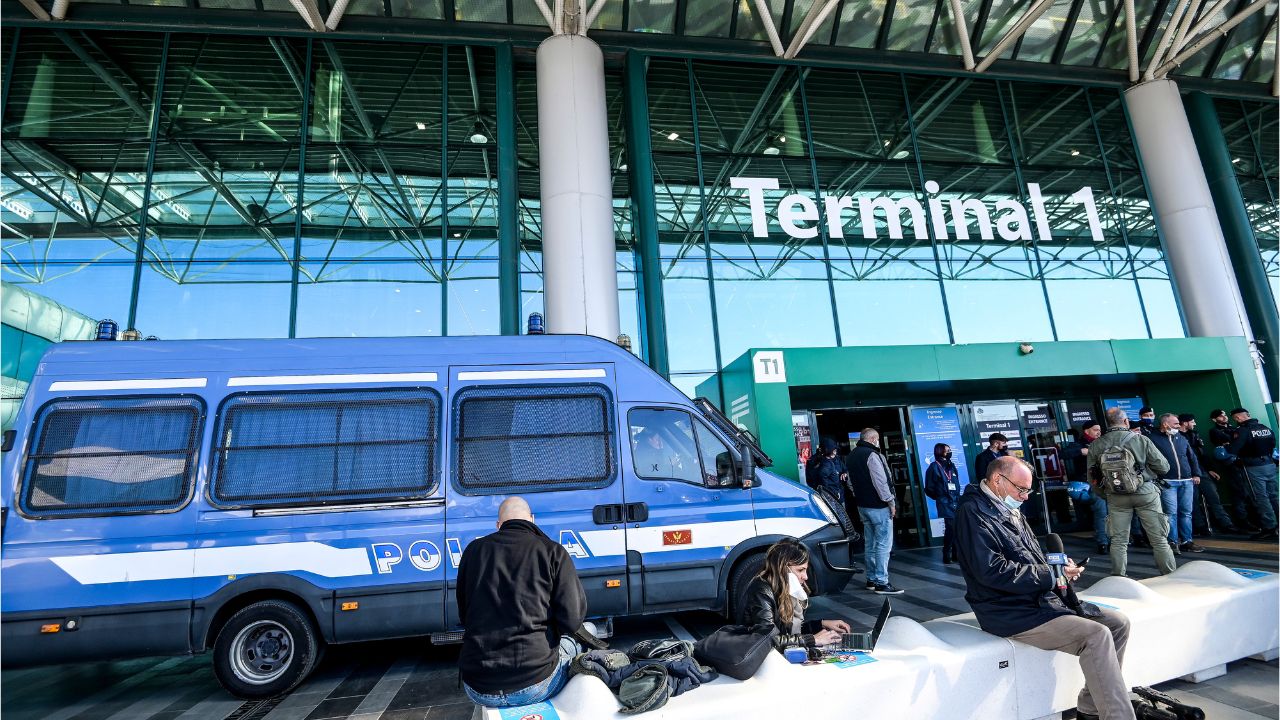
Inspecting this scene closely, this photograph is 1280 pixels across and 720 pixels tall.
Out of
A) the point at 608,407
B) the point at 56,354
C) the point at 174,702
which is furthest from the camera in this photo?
the point at 608,407

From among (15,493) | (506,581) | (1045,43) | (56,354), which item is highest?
(1045,43)

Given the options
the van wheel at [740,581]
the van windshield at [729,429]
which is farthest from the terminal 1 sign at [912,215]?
the van wheel at [740,581]

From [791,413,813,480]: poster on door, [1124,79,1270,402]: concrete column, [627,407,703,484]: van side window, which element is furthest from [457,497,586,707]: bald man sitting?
[1124,79,1270,402]: concrete column

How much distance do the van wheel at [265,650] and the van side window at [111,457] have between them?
3.50 feet

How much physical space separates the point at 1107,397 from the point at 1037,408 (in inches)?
60.8

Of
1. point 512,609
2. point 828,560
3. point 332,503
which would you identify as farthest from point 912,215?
point 512,609

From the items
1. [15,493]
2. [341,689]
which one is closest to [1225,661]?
[341,689]

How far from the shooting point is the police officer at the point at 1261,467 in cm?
828

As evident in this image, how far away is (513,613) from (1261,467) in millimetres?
10580

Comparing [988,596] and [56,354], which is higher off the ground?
[56,354]

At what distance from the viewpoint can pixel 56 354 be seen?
4.95m

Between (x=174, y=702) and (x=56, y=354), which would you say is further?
(x=56, y=354)

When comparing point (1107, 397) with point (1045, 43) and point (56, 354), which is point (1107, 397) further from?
point (56, 354)

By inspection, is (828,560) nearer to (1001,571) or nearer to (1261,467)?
(1001,571)
